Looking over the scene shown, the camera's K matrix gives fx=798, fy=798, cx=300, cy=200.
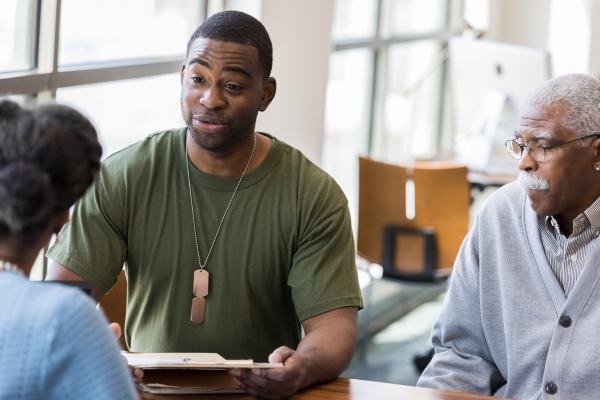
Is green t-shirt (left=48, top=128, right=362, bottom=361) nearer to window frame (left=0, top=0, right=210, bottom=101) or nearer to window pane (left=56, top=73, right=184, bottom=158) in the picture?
window frame (left=0, top=0, right=210, bottom=101)

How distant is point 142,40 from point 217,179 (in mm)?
1186

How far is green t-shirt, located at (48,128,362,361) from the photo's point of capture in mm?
1821

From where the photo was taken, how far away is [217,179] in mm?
1896

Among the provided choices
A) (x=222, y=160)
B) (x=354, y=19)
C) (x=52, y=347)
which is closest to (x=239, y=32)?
(x=222, y=160)

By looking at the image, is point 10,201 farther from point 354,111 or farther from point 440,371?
point 354,111

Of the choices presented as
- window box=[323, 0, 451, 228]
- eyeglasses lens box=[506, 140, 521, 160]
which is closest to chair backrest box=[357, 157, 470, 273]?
window box=[323, 0, 451, 228]

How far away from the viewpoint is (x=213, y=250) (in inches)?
72.8

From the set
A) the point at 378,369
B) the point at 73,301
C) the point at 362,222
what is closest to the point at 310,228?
the point at 73,301

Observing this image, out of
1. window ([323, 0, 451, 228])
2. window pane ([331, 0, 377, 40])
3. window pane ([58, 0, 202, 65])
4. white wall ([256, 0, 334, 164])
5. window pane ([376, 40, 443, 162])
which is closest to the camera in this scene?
window pane ([58, 0, 202, 65])

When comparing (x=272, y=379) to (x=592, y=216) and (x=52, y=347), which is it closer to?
(x=52, y=347)

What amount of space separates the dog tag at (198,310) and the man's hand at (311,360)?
23 cm

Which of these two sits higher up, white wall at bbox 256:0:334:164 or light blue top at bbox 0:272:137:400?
white wall at bbox 256:0:334:164

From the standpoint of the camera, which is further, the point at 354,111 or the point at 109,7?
the point at 354,111

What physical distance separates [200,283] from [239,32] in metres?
0.59
